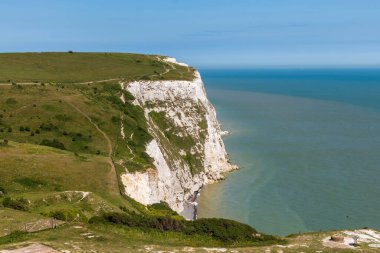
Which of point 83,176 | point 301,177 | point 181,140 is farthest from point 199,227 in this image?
point 181,140

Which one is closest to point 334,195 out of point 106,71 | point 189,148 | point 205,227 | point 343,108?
point 189,148

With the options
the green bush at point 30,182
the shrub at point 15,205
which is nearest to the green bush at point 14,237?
the shrub at point 15,205

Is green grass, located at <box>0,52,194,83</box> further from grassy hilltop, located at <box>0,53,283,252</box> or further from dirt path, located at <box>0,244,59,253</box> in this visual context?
dirt path, located at <box>0,244,59,253</box>

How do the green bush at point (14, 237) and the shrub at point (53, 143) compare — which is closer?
the green bush at point (14, 237)

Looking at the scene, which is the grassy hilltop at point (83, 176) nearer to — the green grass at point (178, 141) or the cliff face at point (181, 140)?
the green grass at point (178, 141)

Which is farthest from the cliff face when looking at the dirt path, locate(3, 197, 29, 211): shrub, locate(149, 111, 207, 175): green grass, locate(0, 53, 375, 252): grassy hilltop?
the dirt path

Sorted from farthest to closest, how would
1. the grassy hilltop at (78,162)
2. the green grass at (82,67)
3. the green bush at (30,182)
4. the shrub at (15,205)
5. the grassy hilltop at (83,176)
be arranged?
1. the green grass at (82,67)
2. the green bush at (30,182)
3. the shrub at (15,205)
4. the grassy hilltop at (78,162)
5. the grassy hilltop at (83,176)
